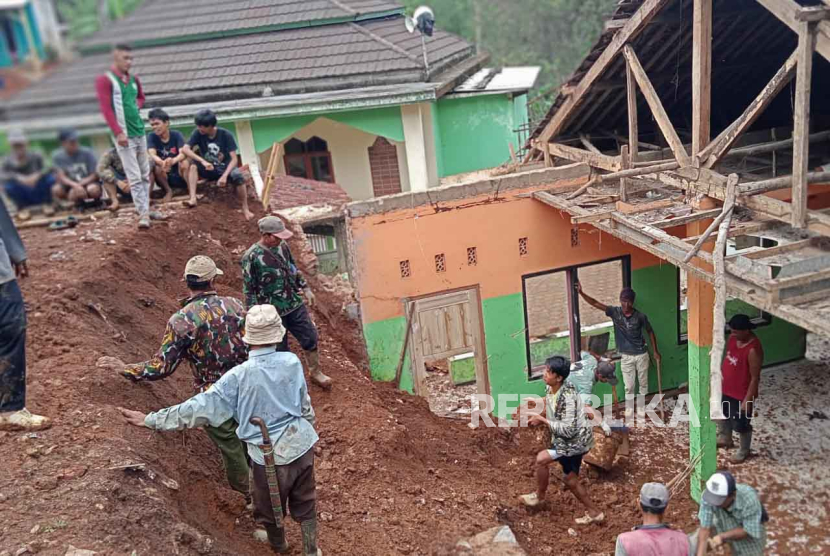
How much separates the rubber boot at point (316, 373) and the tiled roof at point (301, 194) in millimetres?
4452

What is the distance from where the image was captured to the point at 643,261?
32.4 feet

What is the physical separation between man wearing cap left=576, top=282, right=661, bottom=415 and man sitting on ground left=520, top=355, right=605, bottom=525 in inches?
116

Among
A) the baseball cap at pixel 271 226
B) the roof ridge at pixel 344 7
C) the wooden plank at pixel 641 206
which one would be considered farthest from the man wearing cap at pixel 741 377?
the roof ridge at pixel 344 7

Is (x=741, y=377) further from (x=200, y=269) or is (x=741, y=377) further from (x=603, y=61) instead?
(x=200, y=269)

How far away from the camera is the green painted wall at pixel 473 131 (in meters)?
15.1

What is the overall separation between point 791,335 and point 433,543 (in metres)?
8.17

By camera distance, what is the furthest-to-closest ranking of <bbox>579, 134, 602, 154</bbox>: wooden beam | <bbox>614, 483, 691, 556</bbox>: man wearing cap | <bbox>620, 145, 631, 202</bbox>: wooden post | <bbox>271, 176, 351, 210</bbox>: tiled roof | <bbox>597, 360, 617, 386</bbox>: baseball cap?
<bbox>271, 176, 351, 210</bbox>: tiled roof
<bbox>579, 134, 602, 154</bbox>: wooden beam
<bbox>597, 360, 617, 386</bbox>: baseball cap
<bbox>620, 145, 631, 202</bbox>: wooden post
<bbox>614, 483, 691, 556</bbox>: man wearing cap

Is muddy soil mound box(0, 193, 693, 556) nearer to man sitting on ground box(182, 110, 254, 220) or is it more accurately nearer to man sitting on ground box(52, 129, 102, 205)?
man sitting on ground box(182, 110, 254, 220)

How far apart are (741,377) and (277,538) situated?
229 inches

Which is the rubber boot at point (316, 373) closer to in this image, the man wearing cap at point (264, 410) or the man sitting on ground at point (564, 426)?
the man sitting on ground at point (564, 426)

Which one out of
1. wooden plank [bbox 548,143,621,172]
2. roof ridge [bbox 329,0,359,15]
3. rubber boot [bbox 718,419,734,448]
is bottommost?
rubber boot [bbox 718,419,734,448]

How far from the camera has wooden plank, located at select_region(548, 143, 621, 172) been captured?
8.51 m

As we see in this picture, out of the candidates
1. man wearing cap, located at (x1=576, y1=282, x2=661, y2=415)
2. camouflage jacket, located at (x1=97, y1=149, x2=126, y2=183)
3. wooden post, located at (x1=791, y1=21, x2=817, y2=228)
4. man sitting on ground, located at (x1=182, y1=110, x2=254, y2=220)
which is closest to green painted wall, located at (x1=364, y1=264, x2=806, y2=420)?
man wearing cap, located at (x1=576, y1=282, x2=661, y2=415)

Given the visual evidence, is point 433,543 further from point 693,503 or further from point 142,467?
point 693,503
